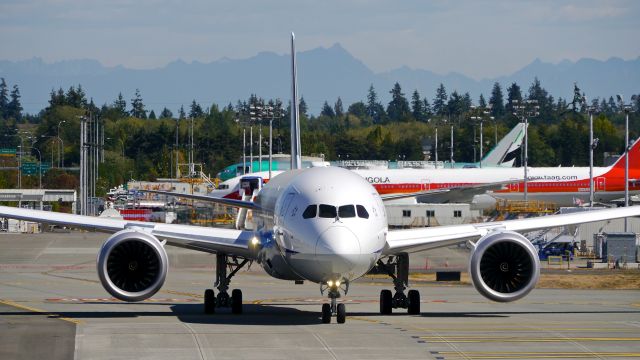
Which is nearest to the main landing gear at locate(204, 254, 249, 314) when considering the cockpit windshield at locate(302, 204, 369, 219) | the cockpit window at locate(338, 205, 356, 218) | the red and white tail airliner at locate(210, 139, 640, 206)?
the cockpit windshield at locate(302, 204, 369, 219)

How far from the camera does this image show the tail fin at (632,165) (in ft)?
330

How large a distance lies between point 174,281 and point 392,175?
184 ft

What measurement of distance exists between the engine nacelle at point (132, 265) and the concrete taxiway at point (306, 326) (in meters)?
0.84

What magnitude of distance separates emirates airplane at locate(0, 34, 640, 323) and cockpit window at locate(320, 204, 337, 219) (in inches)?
0.9

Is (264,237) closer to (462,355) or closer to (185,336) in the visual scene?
(185,336)

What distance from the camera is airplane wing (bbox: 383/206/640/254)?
29.2 meters

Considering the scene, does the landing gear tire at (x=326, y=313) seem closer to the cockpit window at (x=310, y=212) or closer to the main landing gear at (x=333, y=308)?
the main landing gear at (x=333, y=308)

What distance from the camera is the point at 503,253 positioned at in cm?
Answer: 2906

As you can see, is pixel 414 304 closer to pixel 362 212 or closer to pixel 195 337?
pixel 362 212

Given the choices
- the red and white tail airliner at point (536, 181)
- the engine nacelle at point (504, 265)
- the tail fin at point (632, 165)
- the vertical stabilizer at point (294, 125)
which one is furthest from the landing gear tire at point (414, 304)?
the tail fin at point (632, 165)

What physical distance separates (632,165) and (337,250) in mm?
81105

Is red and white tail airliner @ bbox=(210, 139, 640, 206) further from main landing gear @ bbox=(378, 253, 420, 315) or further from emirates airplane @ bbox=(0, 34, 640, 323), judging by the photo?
main landing gear @ bbox=(378, 253, 420, 315)

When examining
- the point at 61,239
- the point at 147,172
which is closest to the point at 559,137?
the point at 147,172

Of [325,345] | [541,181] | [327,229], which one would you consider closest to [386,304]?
[327,229]
